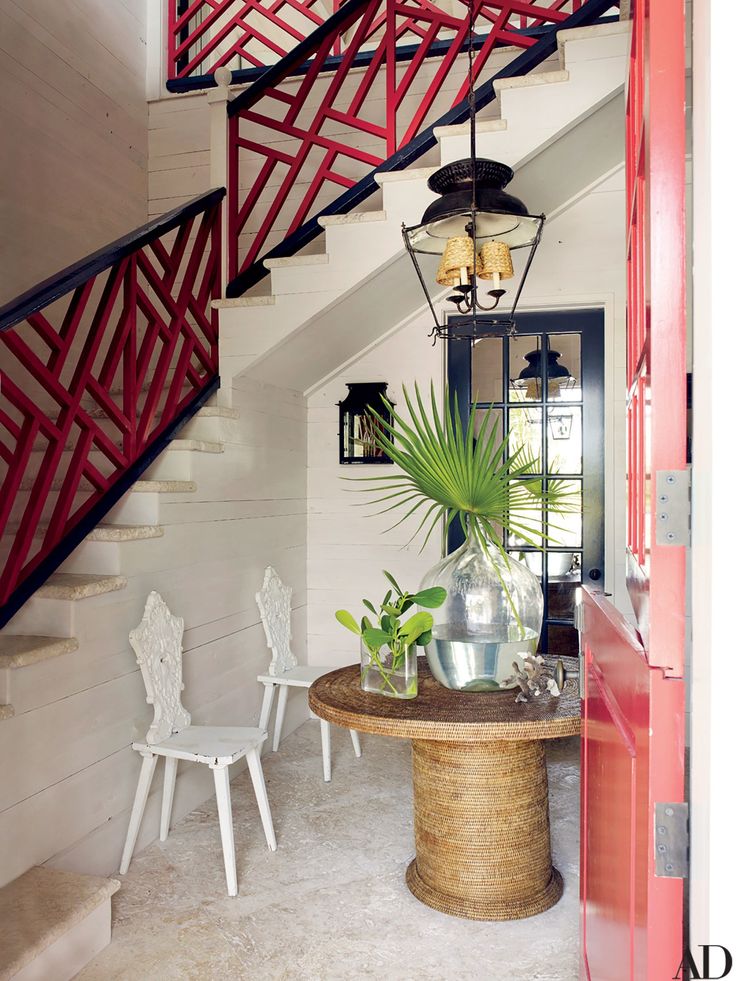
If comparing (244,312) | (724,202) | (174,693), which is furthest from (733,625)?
(244,312)

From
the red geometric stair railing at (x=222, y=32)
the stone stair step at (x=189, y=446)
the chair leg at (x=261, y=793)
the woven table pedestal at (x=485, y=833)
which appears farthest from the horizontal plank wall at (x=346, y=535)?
the woven table pedestal at (x=485, y=833)

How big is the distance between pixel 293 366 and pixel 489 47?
66.2 inches

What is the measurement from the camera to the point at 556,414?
4.18 m

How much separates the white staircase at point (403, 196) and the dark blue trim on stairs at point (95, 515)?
330 millimetres

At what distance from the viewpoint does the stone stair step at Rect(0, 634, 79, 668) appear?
224 cm

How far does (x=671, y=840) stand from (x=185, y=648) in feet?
8.22

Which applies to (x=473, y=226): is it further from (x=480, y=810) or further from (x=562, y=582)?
(x=562, y=582)

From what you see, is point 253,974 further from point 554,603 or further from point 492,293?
point 554,603

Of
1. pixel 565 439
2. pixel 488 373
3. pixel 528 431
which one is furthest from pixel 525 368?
pixel 565 439

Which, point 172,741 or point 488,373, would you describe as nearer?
point 172,741

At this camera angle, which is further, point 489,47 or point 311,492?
point 311,492

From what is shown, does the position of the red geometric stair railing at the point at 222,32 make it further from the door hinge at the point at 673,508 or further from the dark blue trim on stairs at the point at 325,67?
the door hinge at the point at 673,508

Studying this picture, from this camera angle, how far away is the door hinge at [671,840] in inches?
38.4

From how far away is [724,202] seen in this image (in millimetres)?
879
